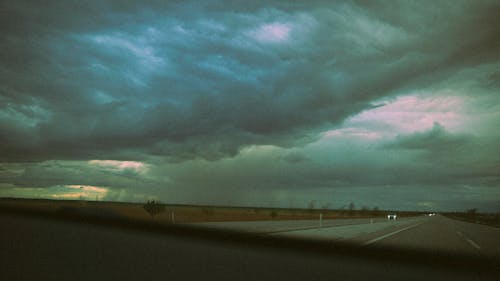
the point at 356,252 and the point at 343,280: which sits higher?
the point at 356,252

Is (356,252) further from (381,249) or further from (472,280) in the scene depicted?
(472,280)

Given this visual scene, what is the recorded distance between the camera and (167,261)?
2.29 m

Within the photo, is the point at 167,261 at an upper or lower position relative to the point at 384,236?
upper

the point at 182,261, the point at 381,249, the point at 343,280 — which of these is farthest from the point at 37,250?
the point at 381,249

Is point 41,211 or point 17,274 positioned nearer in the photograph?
point 17,274

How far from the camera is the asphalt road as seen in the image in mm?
1821

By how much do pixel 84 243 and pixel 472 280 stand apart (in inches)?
93.3

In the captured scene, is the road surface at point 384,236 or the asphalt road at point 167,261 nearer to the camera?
the asphalt road at point 167,261

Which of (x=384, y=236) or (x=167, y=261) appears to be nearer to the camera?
(x=167, y=261)

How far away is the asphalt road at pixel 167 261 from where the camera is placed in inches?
71.7

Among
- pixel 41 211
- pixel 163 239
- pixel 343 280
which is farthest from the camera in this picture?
pixel 41 211

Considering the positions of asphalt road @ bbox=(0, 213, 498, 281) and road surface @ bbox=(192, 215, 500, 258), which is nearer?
asphalt road @ bbox=(0, 213, 498, 281)

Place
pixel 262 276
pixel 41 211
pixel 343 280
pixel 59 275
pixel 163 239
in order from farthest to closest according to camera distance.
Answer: pixel 41 211, pixel 163 239, pixel 59 275, pixel 262 276, pixel 343 280

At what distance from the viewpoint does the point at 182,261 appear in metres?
2.27
